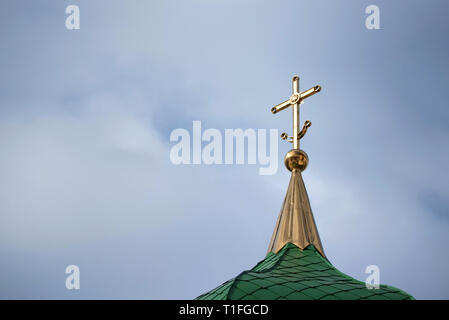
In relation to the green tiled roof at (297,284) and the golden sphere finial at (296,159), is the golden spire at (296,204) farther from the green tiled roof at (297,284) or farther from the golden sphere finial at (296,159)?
the green tiled roof at (297,284)

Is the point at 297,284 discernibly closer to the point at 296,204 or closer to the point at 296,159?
the point at 296,204

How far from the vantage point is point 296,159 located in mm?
21047

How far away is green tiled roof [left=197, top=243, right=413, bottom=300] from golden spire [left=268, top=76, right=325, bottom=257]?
712 mm

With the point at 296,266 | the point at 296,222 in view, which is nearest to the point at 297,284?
the point at 296,266

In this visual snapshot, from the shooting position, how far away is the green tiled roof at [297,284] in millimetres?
15602

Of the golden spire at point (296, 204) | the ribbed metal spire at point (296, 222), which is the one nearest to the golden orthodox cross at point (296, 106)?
the golden spire at point (296, 204)

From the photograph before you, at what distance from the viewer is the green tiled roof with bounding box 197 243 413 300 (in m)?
15.6

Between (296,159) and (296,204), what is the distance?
50.4 inches
